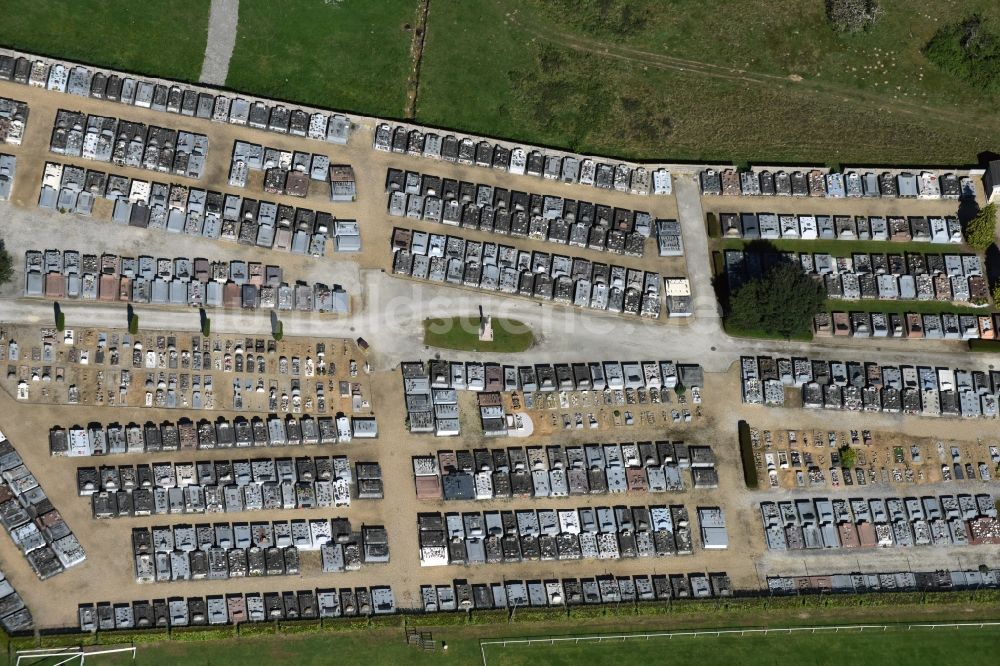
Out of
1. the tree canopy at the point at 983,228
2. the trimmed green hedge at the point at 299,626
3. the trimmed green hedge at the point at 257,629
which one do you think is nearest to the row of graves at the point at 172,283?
the trimmed green hedge at the point at 299,626

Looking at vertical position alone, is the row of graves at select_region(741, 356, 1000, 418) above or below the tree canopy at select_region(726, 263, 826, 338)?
below

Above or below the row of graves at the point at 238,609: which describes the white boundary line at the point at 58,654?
below

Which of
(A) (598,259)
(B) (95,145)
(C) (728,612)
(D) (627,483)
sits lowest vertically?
(C) (728,612)

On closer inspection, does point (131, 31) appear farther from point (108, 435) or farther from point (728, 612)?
point (728, 612)

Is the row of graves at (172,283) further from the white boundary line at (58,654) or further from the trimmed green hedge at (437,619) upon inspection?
the white boundary line at (58,654)

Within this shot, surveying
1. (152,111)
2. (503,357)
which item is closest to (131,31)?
(152,111)

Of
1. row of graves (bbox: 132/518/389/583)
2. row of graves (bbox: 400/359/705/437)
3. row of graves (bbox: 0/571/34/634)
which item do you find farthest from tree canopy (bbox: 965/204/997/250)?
row of graves (bbox: 0/571/34/634)

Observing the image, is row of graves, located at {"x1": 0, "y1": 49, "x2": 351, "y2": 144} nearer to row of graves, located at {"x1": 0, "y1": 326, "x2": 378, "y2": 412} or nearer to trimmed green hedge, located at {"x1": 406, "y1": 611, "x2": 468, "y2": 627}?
row of graves, located at {"x1": 0, "y1": 326, "x2": 378, "y2": 412}
